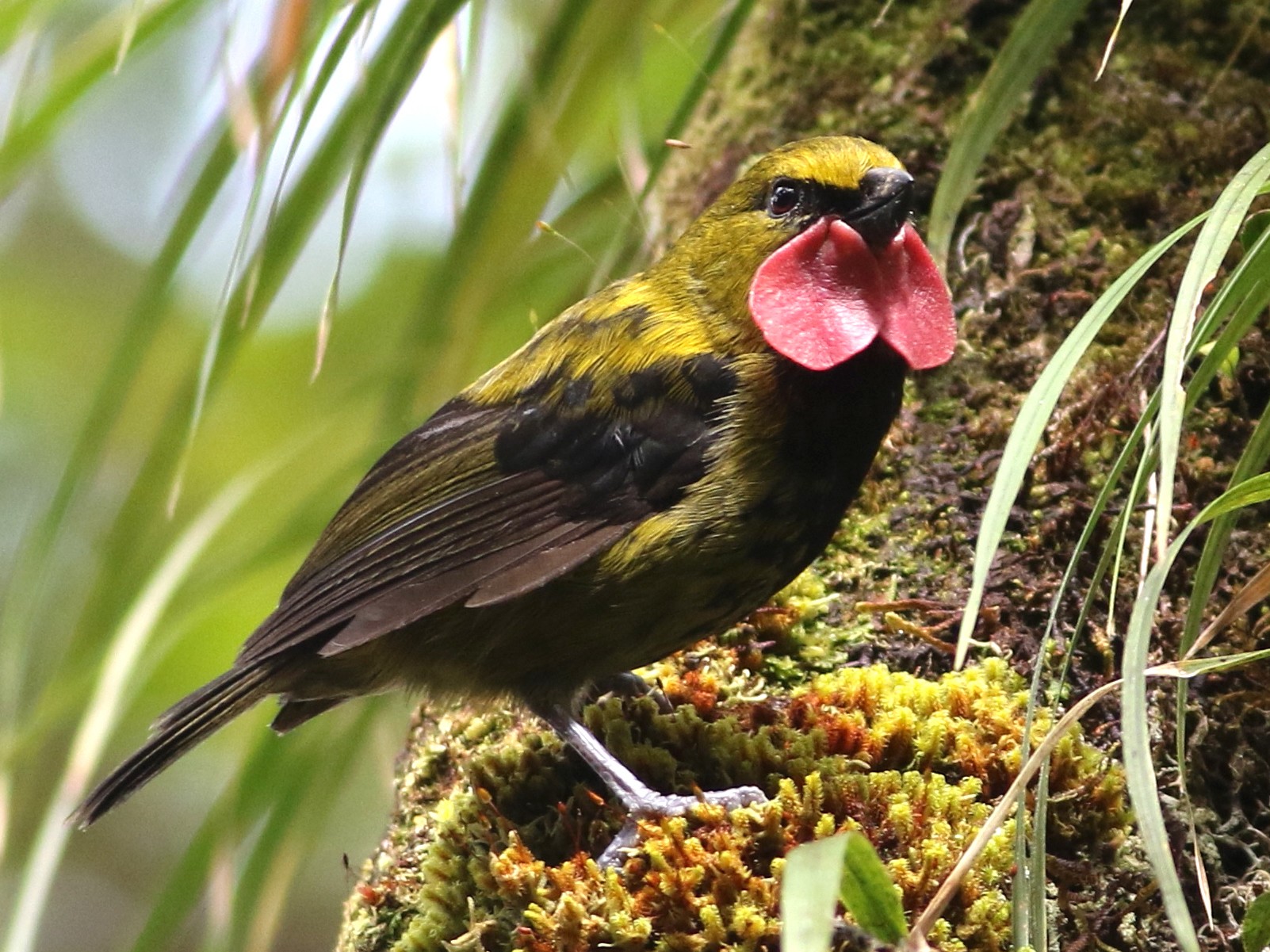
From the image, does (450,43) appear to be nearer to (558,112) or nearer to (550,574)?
(558,112)

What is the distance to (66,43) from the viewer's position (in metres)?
2.61

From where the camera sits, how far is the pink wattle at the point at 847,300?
2146 mm

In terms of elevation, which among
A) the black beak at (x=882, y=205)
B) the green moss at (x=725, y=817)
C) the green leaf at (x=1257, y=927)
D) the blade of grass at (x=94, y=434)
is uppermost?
the blade of grass at (x=94, y=434)

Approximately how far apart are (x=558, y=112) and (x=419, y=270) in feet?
8.33

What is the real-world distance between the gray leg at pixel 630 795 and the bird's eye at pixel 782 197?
39.4 inches

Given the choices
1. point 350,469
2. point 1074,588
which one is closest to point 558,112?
point 350,469

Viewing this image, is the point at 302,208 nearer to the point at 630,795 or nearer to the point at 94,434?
the point at 94,434

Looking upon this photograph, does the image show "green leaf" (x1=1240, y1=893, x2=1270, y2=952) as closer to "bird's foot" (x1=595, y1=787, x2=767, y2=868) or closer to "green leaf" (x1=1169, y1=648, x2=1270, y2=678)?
"green leaf" (x1=1169, y1=648, x2=1270, y2=678)

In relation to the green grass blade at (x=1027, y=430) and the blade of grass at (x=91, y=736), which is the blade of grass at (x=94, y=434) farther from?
the green grass blade at (x=1027, y=430)

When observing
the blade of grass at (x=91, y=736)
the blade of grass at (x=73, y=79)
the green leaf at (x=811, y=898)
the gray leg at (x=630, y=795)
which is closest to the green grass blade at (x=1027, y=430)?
the green leaf at (x=811, y=898)

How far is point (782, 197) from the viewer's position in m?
2.37

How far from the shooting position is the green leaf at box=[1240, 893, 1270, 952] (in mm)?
1394

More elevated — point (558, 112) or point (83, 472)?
point (558, 112)

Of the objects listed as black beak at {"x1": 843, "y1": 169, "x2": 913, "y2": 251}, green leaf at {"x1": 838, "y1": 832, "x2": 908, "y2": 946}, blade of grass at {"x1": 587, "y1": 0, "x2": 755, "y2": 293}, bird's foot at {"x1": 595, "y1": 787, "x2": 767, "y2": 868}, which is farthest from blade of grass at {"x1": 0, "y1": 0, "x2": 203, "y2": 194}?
green leaf at {"x1": 838, "y1": 832, "x2": 908, "y2": 946}
